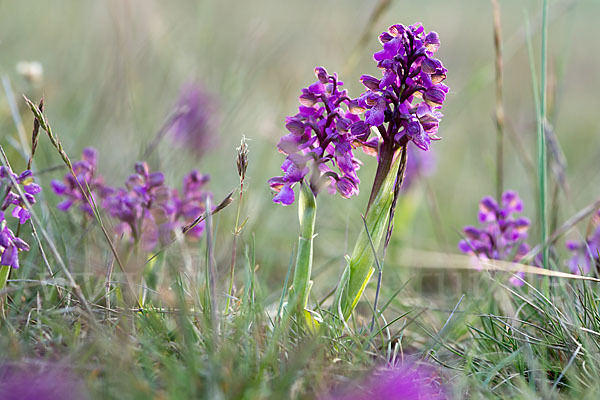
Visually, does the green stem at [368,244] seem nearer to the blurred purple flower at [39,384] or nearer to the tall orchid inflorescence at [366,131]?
the tall orchid inflorescence at [366,131]

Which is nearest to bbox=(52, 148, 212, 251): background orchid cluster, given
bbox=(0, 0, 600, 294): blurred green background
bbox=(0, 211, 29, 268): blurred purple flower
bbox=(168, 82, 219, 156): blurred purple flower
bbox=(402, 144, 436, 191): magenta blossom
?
bbox=(0, 0, 600, 294): blurred green background

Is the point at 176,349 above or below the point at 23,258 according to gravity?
below

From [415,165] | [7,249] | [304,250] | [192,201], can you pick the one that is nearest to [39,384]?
[7,249]

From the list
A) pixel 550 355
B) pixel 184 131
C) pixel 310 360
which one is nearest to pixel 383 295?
pixel 550 355

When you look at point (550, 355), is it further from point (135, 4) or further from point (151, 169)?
point (135, 4)

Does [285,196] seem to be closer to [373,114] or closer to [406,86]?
[373,114]

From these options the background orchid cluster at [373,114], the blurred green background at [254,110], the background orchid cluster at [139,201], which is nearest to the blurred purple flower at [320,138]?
the background orchid cluster at [373,114]

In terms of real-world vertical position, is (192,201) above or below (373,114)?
below
